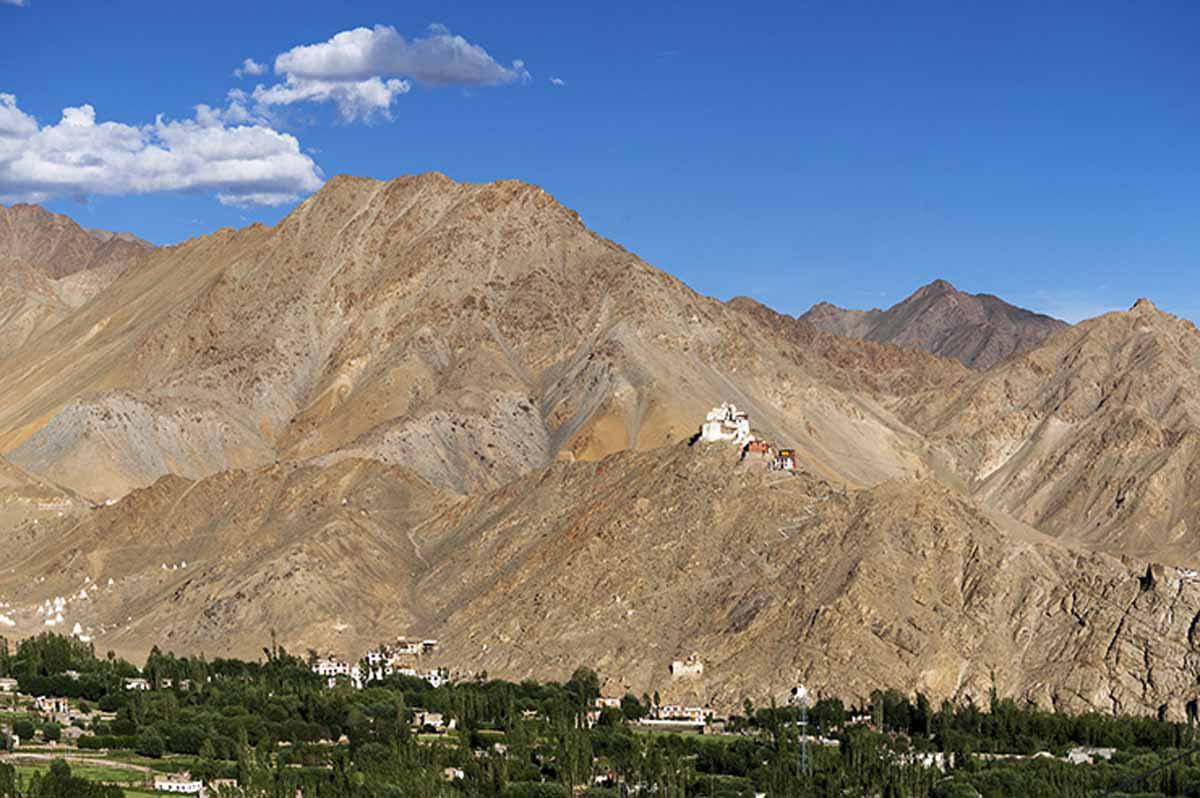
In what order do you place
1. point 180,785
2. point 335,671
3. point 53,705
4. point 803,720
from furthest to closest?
point 335,671
point 53,705
point 803,720
point 180,785

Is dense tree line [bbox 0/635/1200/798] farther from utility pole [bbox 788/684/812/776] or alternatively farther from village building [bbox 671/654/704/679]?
village building [bbox 671/654/704/679]

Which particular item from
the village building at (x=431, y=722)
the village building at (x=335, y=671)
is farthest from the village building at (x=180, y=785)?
the village building at (x=335, y=671)

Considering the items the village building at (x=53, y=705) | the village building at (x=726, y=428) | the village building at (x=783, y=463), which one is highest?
the village building at (x=726, y=428)

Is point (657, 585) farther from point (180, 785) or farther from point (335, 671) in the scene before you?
point (180, 785)

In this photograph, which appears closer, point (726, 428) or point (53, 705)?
point (53, 705)

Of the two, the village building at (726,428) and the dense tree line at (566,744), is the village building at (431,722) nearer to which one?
the dense tree line at (566,744)

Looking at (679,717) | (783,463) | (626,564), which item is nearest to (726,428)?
(783,463)

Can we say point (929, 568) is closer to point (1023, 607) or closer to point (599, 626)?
point (1023, 607)

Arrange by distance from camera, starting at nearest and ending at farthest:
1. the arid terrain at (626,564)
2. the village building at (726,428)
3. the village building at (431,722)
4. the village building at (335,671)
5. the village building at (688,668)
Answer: the arid terrain at (626,564) < the village building at (431,722) < the village building at (688,668) < the village building at (335,671) < the village building at (726,428)
